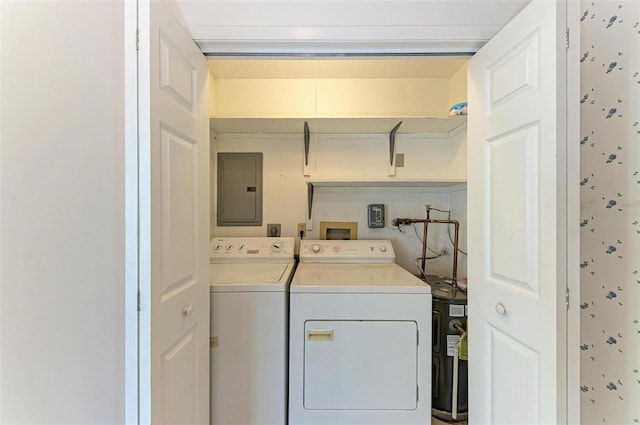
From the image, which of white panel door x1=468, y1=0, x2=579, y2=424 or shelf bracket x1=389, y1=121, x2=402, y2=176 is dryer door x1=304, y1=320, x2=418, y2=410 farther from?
shelf bracket x1=389, y1=121, x2=402, y2=176

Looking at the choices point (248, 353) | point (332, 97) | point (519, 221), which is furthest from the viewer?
point (332, 97)

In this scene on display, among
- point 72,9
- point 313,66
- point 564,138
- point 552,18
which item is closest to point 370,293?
point 564,138

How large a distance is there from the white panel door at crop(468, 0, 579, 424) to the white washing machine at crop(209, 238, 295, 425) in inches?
34.9

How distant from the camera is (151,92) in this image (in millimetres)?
722

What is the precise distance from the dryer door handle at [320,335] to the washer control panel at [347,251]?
75cm

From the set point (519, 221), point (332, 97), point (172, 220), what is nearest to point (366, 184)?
point (332, 97)

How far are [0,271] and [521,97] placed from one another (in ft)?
4.58

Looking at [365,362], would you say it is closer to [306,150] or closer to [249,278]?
[249,278]

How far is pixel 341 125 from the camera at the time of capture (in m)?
2.08

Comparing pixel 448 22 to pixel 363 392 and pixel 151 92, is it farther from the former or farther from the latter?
pixel 363 392

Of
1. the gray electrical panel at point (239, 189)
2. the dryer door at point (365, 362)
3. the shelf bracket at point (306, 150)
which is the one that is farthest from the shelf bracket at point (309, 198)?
the dryer door at point (365, 362)

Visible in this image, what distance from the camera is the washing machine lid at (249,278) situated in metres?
1.34

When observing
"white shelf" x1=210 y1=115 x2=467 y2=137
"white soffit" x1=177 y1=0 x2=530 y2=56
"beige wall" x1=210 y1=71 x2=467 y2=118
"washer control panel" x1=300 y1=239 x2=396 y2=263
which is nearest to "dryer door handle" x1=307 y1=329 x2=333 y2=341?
"washer control panel" x1=300 y1=239 x2=396 y2=263

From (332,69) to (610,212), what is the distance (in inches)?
73.8
